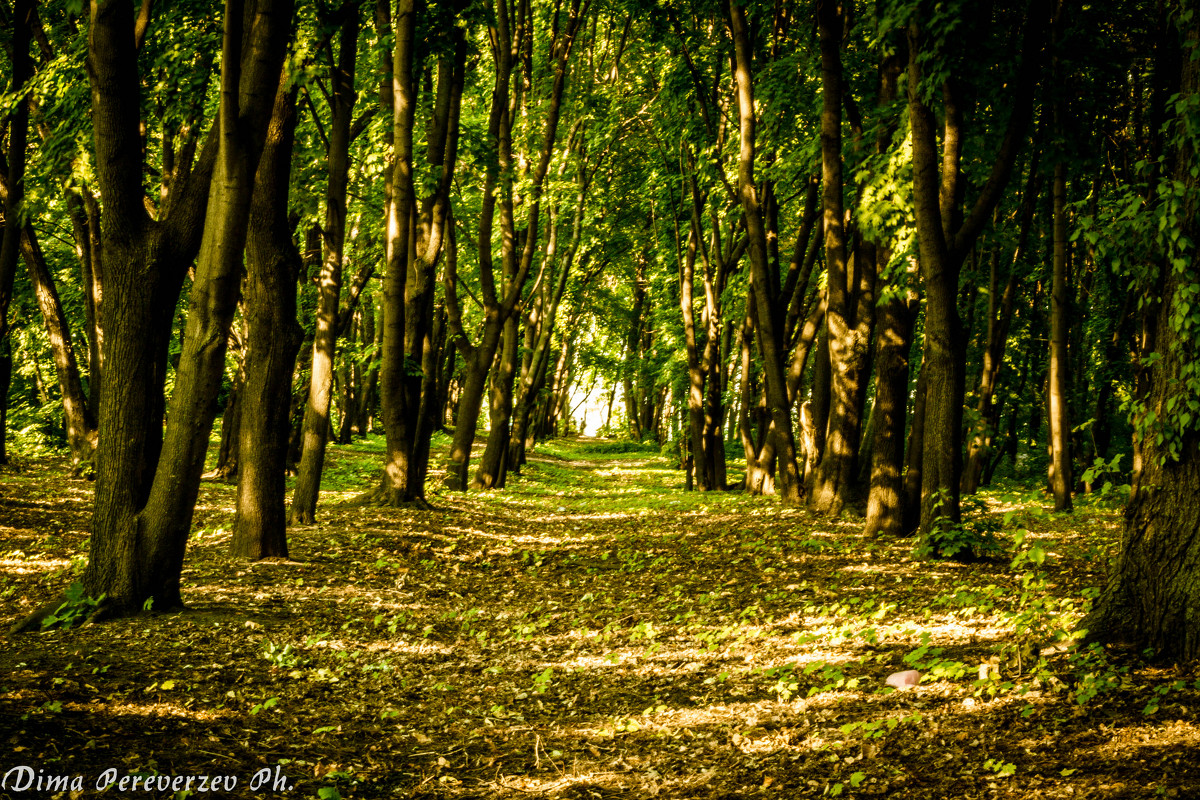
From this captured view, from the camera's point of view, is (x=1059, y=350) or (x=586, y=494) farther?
(x=586, y=494)

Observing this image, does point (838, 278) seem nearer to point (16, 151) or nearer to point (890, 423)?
point (890, 423)

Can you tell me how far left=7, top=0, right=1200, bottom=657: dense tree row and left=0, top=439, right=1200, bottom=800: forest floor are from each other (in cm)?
73

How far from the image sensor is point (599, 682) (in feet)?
20.6

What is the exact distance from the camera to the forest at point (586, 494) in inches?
184

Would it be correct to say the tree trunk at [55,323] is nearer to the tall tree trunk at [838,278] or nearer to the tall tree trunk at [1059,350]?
the tall tree trunk at [838,278]

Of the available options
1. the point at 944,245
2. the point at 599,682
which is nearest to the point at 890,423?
the point at 944,245

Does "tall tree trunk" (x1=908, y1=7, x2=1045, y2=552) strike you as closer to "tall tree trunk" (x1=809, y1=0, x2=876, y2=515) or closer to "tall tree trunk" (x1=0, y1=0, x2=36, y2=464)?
"tall tree trunk" (x1=809, y1=0, x2=876, y2=515)

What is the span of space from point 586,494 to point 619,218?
1040cm

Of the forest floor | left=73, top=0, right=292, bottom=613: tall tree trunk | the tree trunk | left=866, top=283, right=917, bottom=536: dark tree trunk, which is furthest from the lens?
the tree trunk

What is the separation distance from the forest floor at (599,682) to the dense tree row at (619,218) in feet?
2.39

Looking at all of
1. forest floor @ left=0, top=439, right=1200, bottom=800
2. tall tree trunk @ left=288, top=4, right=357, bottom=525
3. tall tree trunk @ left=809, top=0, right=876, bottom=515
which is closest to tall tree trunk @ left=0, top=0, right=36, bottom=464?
forest floor @ left=0, top=439, right=1200, bottom=800

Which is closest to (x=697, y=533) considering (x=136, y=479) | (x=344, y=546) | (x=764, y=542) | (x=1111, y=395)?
(x=764, y=542)

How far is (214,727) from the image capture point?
476 centimetres

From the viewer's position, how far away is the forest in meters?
4.67
